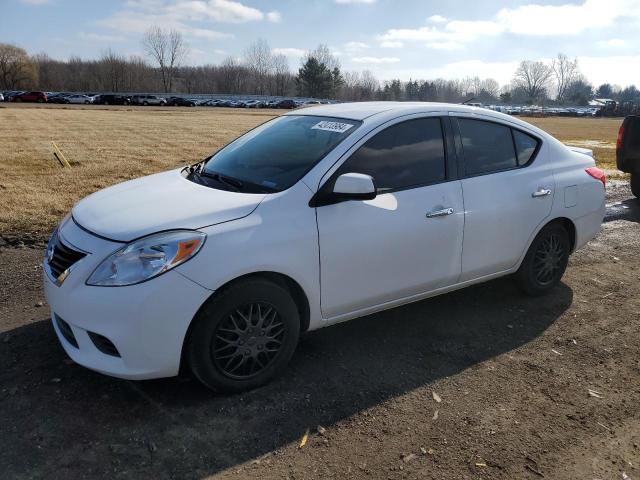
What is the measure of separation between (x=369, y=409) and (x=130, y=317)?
146cm

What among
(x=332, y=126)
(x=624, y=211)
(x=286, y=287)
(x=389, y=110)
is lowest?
(x=624, y=211)

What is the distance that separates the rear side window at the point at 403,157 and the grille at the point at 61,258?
1654 mm

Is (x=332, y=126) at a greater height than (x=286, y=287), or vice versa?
(x=332, y=126)

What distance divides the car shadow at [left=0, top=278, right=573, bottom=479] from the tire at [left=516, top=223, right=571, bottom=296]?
416 mm

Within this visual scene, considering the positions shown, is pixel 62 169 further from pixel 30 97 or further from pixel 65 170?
pixel 30 97

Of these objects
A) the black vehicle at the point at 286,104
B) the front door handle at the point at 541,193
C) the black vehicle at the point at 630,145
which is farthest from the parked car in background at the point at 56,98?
the front door handle at the point at 541,193

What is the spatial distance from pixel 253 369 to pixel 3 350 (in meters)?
1.80

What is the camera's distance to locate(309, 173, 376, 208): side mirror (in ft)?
10.7

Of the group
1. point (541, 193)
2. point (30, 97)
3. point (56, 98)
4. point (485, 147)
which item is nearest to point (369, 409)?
point (485, 147)

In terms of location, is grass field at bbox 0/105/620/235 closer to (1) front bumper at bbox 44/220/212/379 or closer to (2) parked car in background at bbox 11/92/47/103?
(1) front bumper at bbox 44/220/212/379

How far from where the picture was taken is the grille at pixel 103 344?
290cm

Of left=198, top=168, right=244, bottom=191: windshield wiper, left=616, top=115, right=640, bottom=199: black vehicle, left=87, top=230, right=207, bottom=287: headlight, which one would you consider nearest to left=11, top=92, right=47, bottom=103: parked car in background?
left=616, top=115, right=640, bottom=199: black vehicle

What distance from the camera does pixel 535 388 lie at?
3.46 meters

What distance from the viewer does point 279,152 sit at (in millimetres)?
3857
